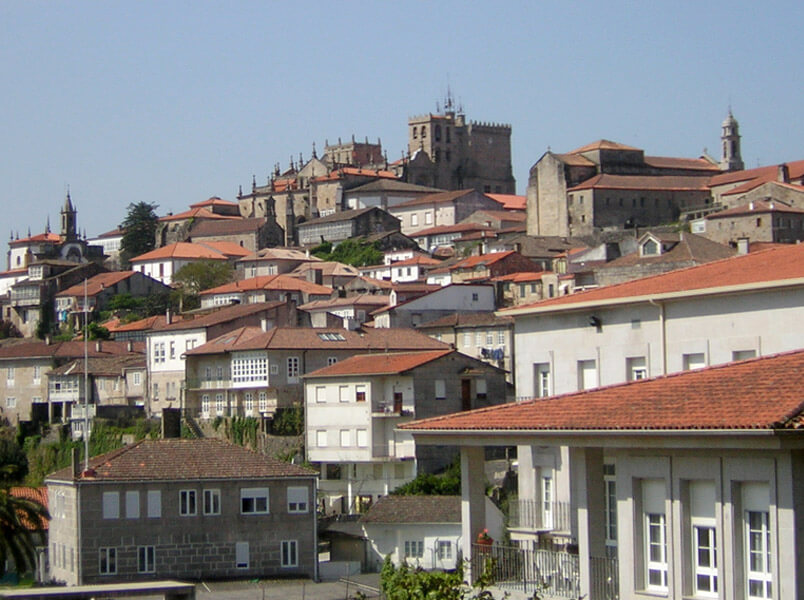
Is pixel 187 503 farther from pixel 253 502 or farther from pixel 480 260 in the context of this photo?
pixel 480 260

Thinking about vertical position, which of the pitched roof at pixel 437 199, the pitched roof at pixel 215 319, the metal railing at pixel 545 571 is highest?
the pitched roof at pixel 437 199

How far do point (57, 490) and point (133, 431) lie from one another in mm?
27790

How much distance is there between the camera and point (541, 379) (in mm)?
28125

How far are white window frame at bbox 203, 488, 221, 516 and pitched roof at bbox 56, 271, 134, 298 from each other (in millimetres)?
76302

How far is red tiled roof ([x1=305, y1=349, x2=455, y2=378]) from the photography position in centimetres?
6556

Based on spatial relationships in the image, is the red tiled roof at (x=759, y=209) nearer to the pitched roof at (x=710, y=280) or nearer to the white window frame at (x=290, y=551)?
the white window frame at (x=290, y=551)

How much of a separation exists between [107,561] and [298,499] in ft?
22.0

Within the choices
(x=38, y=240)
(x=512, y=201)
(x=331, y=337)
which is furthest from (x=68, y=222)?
(x=331, y=337)

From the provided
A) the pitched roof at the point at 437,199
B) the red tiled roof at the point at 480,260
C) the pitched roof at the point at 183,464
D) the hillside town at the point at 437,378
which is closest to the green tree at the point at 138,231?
the hillside town at the point at 437,378

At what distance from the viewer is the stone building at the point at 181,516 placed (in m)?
51.8

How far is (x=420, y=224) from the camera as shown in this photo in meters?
156

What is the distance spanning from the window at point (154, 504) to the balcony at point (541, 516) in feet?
94.8

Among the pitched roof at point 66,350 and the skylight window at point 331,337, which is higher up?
the pitched roof at point 66,350

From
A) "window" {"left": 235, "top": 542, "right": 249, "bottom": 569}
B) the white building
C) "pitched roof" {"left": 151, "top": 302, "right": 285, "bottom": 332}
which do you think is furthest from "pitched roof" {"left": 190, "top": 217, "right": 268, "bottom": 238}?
the white building
